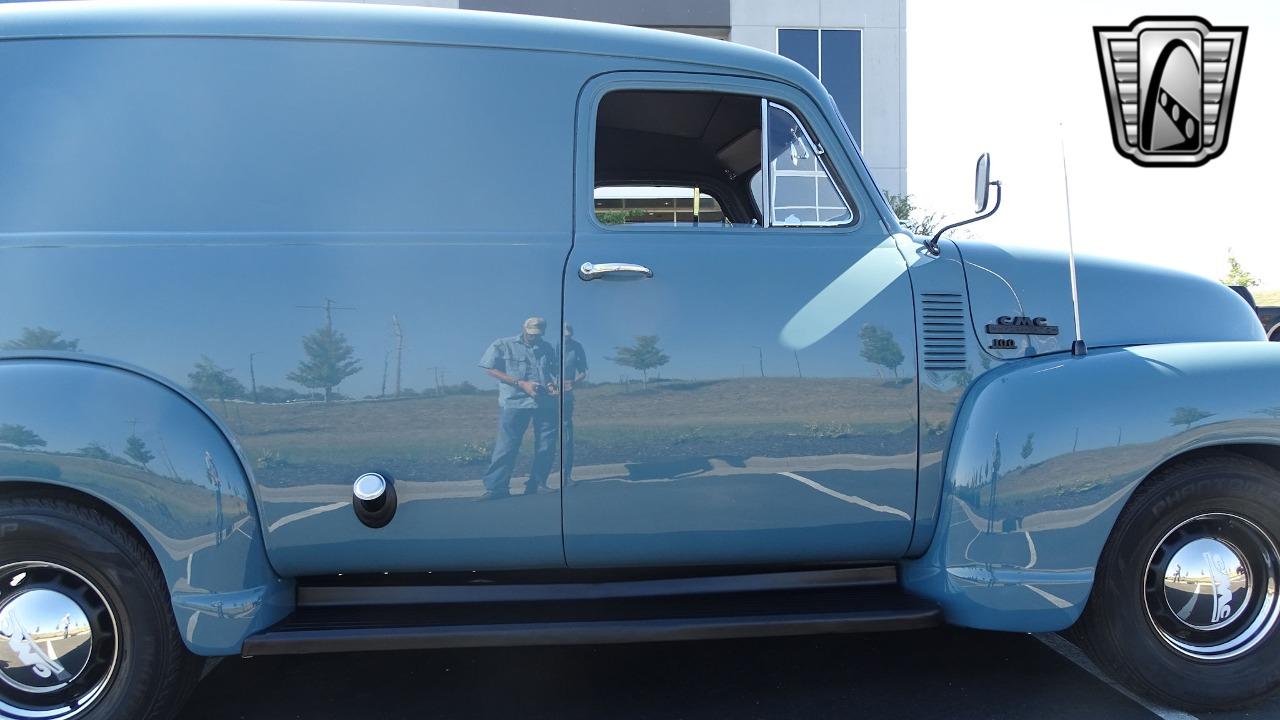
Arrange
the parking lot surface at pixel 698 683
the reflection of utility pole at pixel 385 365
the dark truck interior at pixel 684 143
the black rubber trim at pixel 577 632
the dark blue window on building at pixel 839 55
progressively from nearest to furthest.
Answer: the black rubber trim at pixel 577 632 < the reflection of utility pole at pixel 385 365 < the parking lot surface at pixel 698 683 < the dark truck interior at pixel 684 143 < the dark blue window on building at pixel 839 55

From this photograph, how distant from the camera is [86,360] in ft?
8.25

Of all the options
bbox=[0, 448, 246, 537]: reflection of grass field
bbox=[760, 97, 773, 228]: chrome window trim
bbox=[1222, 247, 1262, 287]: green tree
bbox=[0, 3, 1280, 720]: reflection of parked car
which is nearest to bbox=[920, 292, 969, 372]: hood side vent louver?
bbox=[0, 3, 1280, 720]: reflection of parked car

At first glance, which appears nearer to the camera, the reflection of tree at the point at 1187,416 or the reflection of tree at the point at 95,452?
the reflection of tree at the point at 95,452

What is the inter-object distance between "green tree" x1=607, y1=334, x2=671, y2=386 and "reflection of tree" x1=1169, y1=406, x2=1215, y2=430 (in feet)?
5.15

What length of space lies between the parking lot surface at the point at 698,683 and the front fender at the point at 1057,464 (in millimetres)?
464

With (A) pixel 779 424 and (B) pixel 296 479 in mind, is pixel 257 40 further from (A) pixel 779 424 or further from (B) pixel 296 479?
(A) pixel 779 424

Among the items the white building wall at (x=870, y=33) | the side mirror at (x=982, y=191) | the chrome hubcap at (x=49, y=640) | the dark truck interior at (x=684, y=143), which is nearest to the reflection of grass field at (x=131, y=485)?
the chrome hubcap at (x=49, y=640)

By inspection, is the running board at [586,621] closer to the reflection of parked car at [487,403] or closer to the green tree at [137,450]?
the reflection of parked car at [487,403]

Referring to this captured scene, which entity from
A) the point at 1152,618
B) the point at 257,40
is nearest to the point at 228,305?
the point at 257,40

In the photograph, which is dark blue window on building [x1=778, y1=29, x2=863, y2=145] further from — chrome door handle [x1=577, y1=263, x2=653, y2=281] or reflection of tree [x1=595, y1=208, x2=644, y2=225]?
chrome door handle [x1=577, y1=263, x2=653, y2=281]

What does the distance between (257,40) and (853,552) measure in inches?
97.4

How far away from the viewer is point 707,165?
372 cm

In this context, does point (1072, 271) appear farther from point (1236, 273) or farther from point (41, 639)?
point (1236, 273)

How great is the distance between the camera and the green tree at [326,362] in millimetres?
2598
